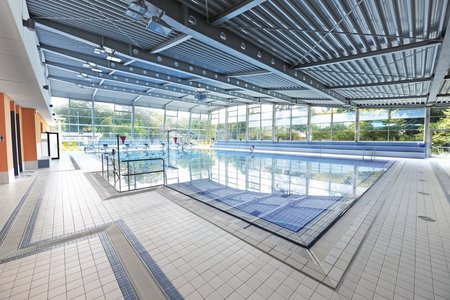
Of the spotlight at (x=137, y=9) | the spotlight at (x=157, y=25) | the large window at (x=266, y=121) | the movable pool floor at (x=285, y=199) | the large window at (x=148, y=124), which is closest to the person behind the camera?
the movable pool floor at (x=285, y=199)

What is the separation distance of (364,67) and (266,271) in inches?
276

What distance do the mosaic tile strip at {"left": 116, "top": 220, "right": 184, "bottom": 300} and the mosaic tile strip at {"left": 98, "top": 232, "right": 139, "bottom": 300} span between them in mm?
177

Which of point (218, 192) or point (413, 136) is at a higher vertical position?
point (413, 136)

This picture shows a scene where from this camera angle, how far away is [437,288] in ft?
4.97

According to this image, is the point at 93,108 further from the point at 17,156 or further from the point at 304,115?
the point at 304,115

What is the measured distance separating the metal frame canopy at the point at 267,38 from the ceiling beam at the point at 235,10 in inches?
0.6

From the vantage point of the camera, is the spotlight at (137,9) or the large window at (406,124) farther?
the large window at (406,124)

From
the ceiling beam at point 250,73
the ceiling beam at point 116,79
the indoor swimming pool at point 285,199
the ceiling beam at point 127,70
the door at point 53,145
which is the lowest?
the indoor swimming pool at point 285,199

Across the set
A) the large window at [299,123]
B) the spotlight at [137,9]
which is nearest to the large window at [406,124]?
the large window at [299,123]

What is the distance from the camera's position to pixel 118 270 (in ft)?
5.64

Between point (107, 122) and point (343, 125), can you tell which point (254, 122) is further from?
point (107, 122)

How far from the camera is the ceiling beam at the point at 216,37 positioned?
3486 mm

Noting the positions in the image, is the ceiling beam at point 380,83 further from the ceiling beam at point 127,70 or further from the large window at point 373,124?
the ceiling beam at point 127,70

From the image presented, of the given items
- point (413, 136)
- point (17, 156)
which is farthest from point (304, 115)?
point (17, 156)
